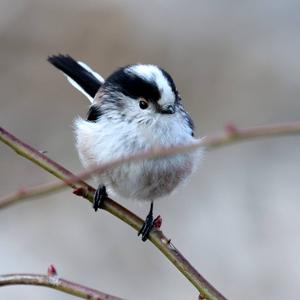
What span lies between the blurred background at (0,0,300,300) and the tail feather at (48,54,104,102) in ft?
6.26

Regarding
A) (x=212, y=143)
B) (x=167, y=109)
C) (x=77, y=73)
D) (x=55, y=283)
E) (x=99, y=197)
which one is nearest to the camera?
(x=212, y=143)

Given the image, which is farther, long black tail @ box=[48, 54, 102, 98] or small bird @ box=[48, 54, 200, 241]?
long black tail @ box=[48, 54, 102, 98]

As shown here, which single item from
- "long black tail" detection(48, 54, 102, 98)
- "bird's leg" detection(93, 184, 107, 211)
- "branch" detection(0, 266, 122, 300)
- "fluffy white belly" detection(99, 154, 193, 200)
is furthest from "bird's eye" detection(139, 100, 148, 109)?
"branch" detection(0, 266, 122, 300)

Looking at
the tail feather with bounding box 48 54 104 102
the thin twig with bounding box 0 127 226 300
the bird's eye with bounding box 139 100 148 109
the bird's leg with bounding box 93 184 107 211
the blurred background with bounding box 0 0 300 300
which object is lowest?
the thin twig with bounding box 0 127 226 300

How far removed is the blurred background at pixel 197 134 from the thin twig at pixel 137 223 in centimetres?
303

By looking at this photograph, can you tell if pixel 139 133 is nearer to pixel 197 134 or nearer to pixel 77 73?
pixel 77 73

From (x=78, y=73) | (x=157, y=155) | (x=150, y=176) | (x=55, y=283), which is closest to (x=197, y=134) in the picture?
(x=78, y=73)

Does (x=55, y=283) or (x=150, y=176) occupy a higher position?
(x=150, y=176)

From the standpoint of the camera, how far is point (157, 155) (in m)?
1.38

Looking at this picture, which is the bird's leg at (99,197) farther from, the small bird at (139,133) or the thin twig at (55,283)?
the thin twig at (55,283)

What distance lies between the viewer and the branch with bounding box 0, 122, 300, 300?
1334 mm

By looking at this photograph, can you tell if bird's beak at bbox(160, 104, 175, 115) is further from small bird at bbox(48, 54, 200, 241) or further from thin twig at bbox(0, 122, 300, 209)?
thin twig at bbox(0, 122, 300, 209)

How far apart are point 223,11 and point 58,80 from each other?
2.06 m

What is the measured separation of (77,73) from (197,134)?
328 cm
